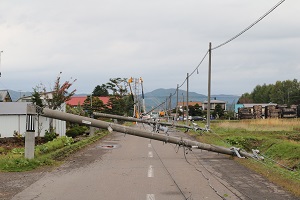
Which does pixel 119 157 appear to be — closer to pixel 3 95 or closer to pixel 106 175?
pixel 106 175

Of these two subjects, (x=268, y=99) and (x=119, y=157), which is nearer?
(x=119, y=157)

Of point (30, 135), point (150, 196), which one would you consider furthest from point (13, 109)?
point (150, 196)

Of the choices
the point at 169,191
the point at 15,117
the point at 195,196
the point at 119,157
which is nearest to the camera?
the point at 195,196

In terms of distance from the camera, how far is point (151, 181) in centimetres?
1099

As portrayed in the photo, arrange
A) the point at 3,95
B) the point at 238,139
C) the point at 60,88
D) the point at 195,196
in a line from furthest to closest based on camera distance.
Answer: the point at 3,95 → the point at 60,88 → the point at 238,139 → the point at 195,196

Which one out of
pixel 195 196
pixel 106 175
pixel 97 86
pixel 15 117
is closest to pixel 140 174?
pixel 106 175

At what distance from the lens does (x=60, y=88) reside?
32125 millimetres

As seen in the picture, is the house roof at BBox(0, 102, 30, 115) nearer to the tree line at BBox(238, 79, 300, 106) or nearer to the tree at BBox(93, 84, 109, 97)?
the tree at BBox(93, 84, 109, 97)

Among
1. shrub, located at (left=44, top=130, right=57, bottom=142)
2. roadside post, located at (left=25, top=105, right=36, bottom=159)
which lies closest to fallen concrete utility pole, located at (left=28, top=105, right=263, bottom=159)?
roadside post, located at (left=25, top=105, right=36, bottom=159)

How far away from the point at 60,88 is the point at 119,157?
54.1 ft

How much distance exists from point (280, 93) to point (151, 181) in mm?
122437

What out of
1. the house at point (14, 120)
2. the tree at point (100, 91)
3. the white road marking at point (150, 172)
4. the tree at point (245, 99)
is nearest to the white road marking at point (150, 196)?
the white road marking at point (150, 172)

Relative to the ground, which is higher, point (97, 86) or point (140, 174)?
point (97, 86)

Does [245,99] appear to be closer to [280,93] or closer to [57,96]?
[280,93]
